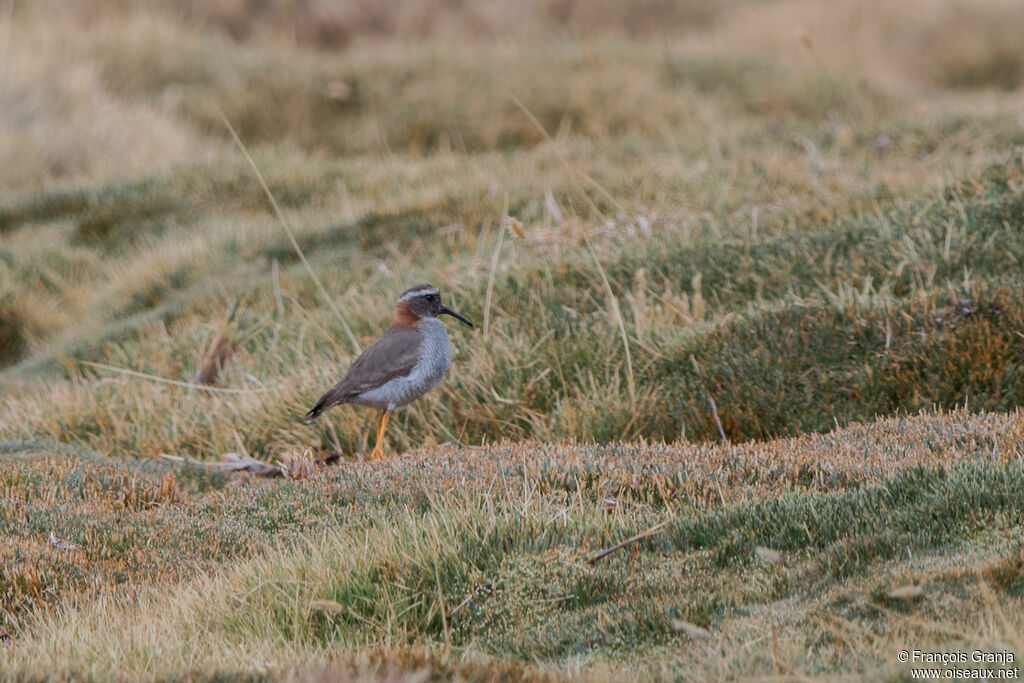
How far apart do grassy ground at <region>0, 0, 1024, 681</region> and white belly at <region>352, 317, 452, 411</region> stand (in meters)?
0.41

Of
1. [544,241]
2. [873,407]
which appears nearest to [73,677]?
[873,407]

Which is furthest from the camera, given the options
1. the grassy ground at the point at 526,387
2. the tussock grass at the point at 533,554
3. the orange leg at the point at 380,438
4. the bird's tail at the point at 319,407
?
the bird's tail at the point at 319,407

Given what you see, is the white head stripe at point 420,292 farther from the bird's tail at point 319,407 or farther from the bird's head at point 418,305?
the bird's tail at point 319,407

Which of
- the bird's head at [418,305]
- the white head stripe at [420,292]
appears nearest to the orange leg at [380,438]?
the bird's head at [418,305]

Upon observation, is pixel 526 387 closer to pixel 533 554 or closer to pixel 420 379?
pixel 420 379

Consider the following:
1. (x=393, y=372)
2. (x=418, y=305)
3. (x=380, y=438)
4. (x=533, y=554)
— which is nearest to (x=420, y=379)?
(x=393, y=372)

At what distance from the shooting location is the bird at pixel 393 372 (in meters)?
5.43

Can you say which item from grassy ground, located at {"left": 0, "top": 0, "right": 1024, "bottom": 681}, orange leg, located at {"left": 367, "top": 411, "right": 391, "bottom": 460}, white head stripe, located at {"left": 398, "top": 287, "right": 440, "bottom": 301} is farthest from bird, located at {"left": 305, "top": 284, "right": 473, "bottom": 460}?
grassy ground, located at {"left": 0, "top": 0, "right": 1024, "bottom": 681}

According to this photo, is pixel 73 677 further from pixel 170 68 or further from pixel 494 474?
pixel 170 68

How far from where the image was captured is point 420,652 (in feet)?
10.6

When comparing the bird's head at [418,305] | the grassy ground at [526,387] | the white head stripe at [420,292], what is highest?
the white head stripe at [420,292]

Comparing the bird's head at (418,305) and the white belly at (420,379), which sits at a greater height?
the bird's head at (418,305)

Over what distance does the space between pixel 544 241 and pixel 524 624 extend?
4699mm

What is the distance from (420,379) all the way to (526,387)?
0.93 metres
